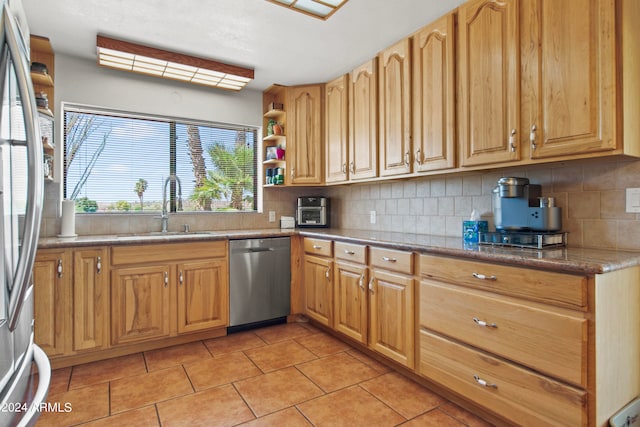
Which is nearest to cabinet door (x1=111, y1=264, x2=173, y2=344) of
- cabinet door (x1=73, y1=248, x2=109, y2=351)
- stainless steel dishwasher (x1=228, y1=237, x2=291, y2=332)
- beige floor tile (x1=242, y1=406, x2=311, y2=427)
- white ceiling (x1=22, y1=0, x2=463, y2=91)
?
cabinet door (x1=73, y1=248, x2=109, y2=351)

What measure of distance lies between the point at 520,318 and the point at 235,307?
Answer: 2.20m

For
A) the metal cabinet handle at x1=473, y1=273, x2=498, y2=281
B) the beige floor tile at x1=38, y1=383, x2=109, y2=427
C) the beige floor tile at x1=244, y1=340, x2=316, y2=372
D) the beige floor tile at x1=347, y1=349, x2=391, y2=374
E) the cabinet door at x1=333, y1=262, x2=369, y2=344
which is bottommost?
the beige floor tile at x1=38, y1=383, x2=109, y2=427

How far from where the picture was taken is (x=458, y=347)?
1.90 m

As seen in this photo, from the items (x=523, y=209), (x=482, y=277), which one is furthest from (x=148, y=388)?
(x=523, y=209)

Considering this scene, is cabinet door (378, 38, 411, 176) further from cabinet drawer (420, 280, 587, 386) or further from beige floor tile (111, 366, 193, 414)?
beige floor tile (111, 366, 193, 414)

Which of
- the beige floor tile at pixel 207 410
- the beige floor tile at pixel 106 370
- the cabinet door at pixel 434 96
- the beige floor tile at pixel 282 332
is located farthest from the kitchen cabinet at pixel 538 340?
the beige floor tile at pixel 106 370

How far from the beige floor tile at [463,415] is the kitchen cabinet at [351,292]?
714 millimetres

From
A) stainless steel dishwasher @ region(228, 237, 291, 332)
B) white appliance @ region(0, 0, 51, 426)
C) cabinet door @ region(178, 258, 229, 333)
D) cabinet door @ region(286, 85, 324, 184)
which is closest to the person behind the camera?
white appliance @ region(0, 0, 51, 426)

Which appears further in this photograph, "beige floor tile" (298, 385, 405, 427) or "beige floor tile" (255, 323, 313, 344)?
"beige floor tile" (255, 323, 313, 344)

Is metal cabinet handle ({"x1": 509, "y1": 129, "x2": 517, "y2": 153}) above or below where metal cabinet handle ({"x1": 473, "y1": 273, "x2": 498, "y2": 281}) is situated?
above

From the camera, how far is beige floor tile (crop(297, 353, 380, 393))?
7.32 feet

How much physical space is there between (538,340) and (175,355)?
237cm

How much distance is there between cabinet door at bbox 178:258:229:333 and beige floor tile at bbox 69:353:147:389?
0.39 metres

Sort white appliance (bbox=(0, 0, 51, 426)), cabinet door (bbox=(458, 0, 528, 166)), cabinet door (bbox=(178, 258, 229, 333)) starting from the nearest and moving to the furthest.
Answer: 1. white appliance (bbox=(0, 0, 51, 426))
2. cabinet door (bbox=(458, 0, 528, 166))
3. cabinet door (bbox=(178, 258, 229, 333))
